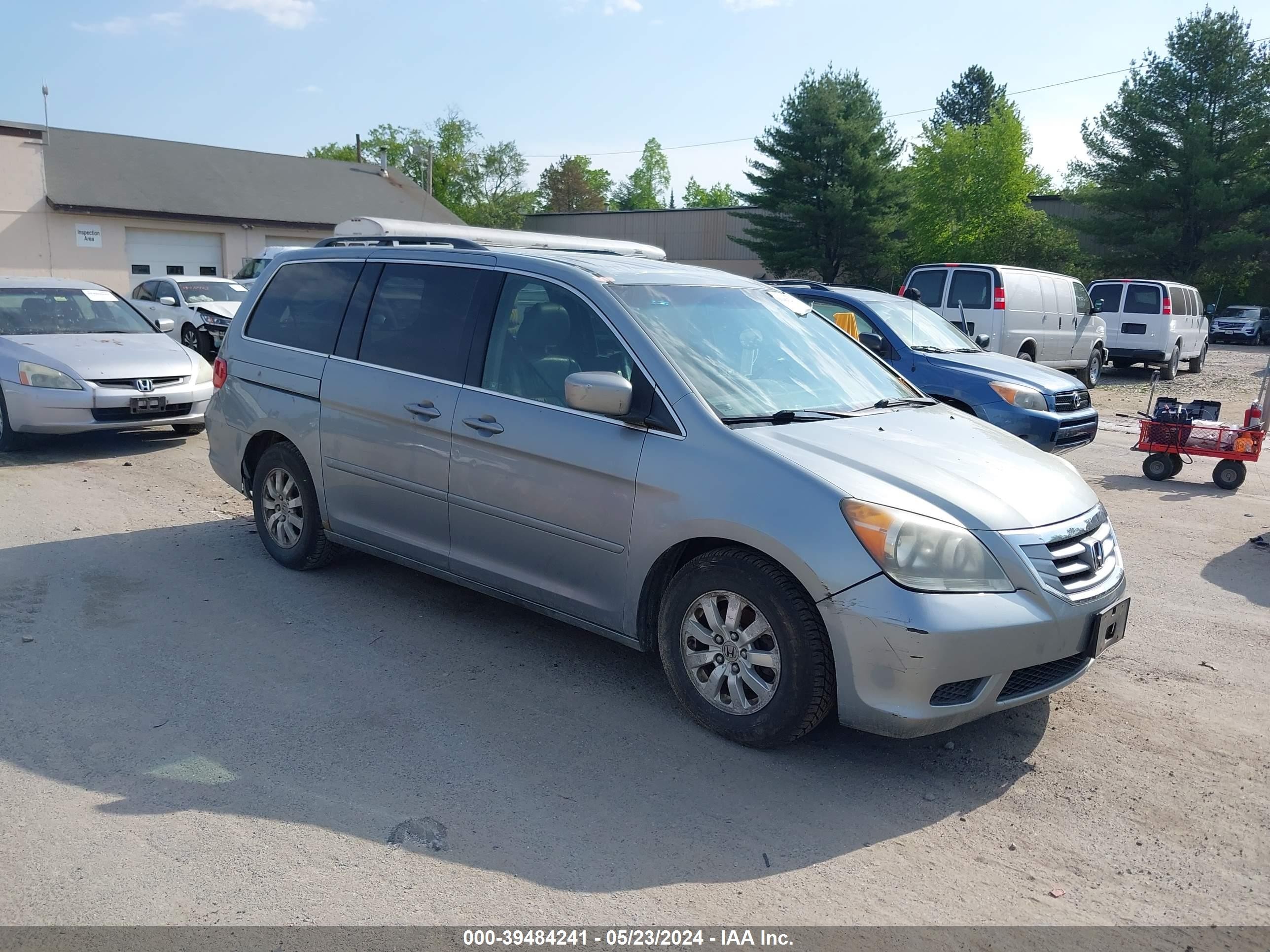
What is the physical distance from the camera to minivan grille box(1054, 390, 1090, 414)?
388 inches

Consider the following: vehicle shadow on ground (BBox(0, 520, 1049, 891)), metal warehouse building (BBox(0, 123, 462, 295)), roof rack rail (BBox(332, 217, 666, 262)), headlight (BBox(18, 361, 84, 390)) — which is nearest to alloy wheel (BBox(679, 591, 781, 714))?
vehicle shadow on ground (BBox(0, 520, 1049, 891))

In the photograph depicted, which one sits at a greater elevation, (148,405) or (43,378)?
(43,378)

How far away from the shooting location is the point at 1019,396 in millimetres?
9625

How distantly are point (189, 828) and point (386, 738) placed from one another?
34.1 inches

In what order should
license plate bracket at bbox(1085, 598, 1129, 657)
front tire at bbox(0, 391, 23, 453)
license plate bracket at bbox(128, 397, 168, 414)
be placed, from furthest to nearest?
1. license plate bracket at bbox(128, 397, 168, 414)
2. front tire at bbox(0, 391, 23, 453)
3. license plate bracket at bbox(1085, 598, 1129, 657)

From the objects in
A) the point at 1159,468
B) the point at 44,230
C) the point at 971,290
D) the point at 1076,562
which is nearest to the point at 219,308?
the point at 971,290

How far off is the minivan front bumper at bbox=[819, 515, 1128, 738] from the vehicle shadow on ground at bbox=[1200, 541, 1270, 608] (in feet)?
10.8

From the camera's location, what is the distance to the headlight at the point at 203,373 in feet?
34.5

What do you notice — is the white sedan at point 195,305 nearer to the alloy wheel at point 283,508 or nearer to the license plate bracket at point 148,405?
the license plate bracket at point 148,405

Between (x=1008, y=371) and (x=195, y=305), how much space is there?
51.9 ft

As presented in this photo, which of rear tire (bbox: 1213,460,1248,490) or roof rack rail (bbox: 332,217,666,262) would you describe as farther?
rear tire (bbox: 1213,460,1248,490)

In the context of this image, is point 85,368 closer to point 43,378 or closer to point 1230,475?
point 43,378

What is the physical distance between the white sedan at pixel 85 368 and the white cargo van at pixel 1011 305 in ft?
34.6

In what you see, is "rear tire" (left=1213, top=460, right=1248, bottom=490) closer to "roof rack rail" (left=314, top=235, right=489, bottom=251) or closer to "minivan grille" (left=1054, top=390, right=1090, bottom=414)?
"minivan grille" (left=1054, top=390, right=1090, bottom=414)
